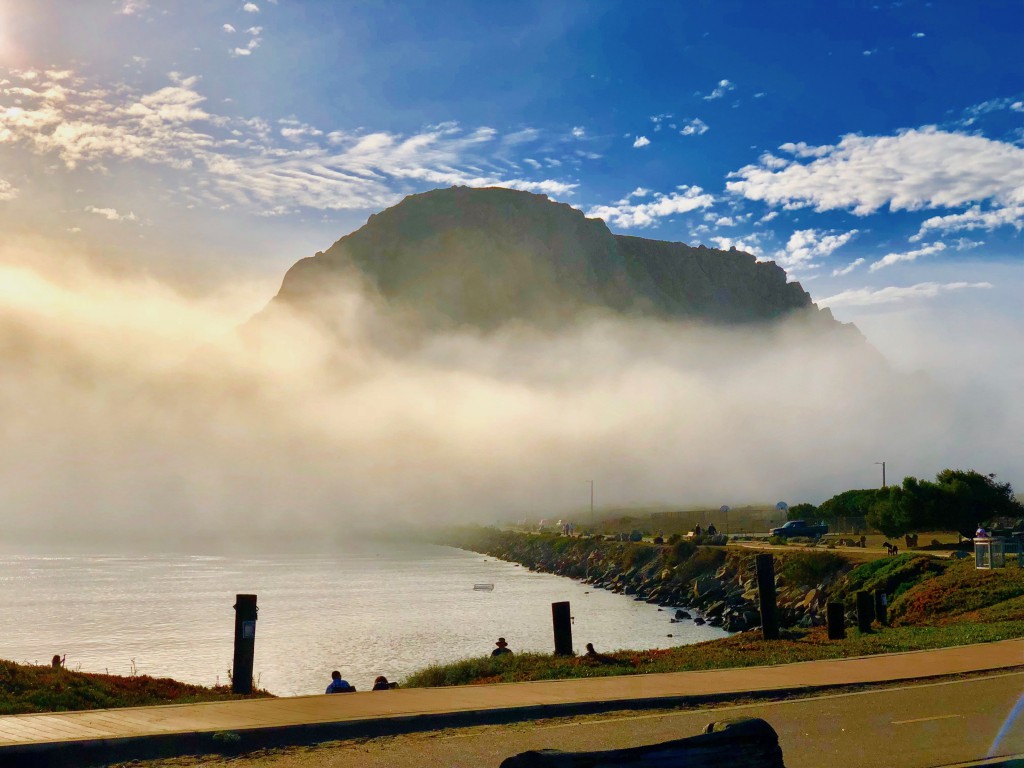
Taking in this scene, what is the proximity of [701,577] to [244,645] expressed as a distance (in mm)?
58874

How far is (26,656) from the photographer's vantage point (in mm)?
45562

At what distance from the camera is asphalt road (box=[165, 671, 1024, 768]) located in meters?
10.2

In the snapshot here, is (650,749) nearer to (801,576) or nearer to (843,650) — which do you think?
(843,650)

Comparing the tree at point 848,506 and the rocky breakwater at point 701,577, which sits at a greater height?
the tree at point 848,506

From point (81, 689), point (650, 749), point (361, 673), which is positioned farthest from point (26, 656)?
point (650, 749)

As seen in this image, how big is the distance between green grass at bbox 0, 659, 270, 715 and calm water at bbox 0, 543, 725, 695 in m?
10.8

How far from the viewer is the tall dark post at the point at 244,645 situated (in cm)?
A: 1627

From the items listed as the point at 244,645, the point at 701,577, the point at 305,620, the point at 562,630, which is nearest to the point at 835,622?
the point at 562,630

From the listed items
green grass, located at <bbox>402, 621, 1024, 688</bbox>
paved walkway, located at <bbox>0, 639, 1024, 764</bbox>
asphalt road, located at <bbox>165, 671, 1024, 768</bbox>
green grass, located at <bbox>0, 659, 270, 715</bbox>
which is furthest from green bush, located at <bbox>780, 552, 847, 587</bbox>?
green grass, located at <bbox>0, 659, 270, 715</bbox>

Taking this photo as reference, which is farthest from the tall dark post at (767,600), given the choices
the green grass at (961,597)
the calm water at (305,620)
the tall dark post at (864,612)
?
the calm water at (305,620)

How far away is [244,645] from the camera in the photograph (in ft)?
54.1

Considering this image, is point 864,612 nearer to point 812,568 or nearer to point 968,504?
point 812,568

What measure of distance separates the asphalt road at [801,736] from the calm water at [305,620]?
59.1 ft

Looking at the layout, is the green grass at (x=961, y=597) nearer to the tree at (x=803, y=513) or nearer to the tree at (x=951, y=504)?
the tree at (x=951, y=504)
